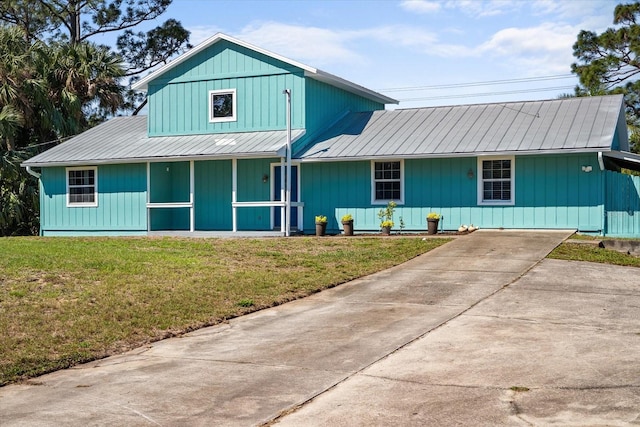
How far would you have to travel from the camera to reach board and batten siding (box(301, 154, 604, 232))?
65.4 ft

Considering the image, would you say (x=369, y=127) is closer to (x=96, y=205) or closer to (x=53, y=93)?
(x=96, y=205)

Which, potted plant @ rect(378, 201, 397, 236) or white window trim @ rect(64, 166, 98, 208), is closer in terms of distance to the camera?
potted plant @ rect(378, 201, 397, 236)

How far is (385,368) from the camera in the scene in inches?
304

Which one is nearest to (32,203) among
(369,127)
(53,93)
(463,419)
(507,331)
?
(53,93)

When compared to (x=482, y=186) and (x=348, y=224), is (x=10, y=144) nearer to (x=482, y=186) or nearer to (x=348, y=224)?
(x=348, y=224)

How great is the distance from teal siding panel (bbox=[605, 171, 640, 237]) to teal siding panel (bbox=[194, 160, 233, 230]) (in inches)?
432

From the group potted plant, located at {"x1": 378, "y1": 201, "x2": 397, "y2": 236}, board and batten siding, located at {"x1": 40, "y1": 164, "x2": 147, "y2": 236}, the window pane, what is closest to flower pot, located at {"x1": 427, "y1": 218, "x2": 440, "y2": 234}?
potted plant, located at {"x1": 378, "y1": 201, "x2": 397, "y2": 236}

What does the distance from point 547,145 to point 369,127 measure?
242 inches

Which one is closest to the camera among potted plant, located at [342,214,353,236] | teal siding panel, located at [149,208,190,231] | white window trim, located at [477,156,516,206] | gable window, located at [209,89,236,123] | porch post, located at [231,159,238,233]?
white window trim, located at [477,156,516,206]

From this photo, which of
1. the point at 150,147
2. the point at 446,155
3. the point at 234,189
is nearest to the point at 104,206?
the point at 150,147

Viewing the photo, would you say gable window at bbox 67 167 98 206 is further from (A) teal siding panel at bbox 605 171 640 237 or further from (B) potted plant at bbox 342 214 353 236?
(A) teal siding panel at bbox 605 171 640 237

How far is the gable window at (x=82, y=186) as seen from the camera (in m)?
25.4

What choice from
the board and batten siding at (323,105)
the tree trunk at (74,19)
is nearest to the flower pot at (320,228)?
the board and batten siding at (323,105)

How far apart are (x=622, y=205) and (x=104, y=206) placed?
1546cm
